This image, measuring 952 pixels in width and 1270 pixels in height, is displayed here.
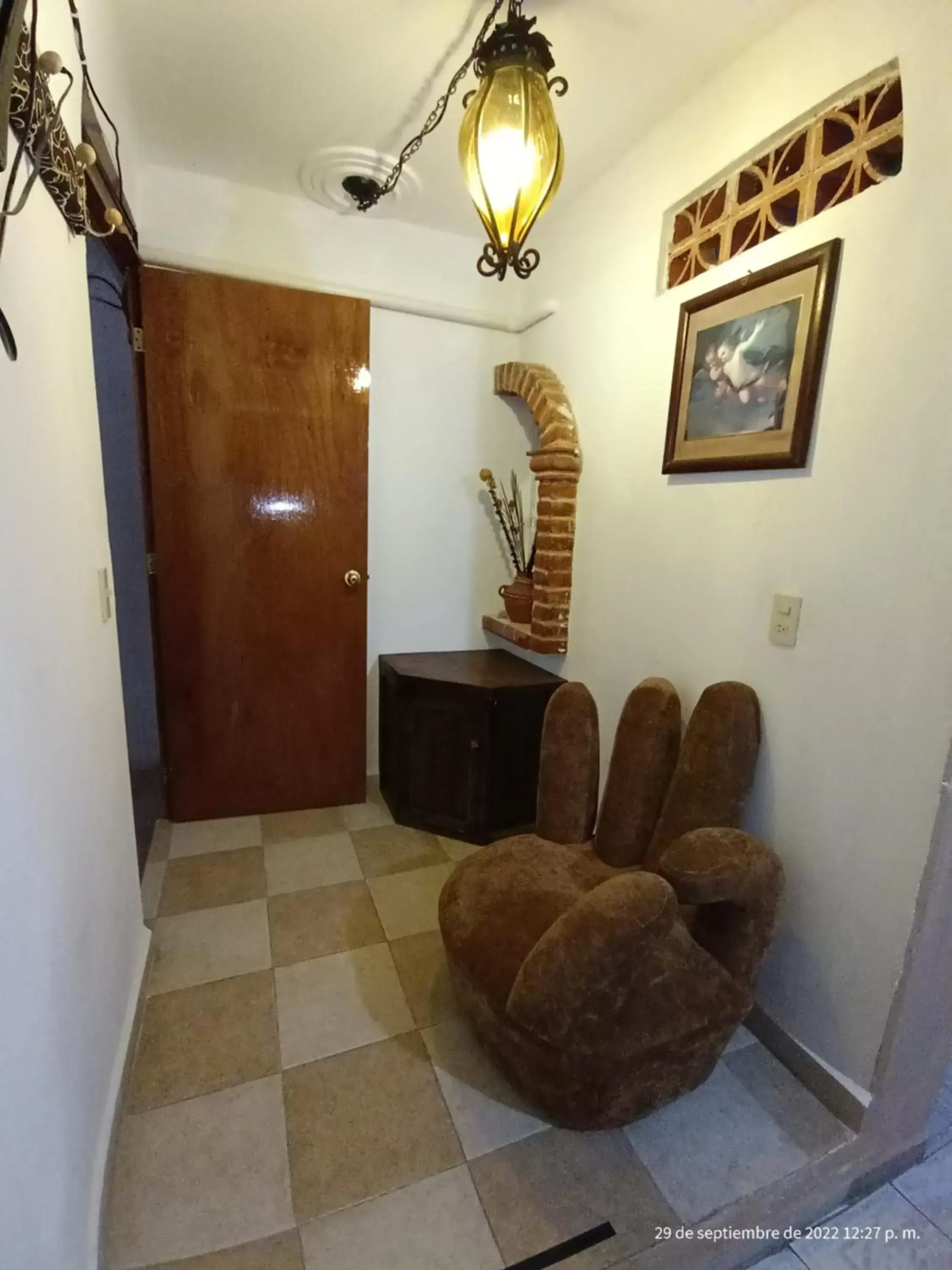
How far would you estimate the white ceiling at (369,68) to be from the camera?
135 centimetres

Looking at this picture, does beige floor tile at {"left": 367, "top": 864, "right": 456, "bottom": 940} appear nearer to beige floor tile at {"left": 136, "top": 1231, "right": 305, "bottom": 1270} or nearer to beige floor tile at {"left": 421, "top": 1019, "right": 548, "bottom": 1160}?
beige floor tile at {"left": 421, "top": 1019, "right": 548, "bottom": 1160}

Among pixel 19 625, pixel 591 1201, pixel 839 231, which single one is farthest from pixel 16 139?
pixel 591 1201

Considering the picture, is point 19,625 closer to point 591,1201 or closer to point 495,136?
point 495,136

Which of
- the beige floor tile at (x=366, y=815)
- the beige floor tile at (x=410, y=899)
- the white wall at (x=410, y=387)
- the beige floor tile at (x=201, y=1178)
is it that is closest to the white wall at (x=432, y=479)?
the white wall at (x=410, y=387)

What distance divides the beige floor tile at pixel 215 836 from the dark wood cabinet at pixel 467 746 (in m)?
0.61

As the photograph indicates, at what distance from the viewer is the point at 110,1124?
1.14 meters

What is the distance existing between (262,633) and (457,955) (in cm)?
151

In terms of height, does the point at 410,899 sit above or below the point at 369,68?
below

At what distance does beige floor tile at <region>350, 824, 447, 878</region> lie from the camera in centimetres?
213

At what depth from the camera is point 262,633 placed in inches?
91.0

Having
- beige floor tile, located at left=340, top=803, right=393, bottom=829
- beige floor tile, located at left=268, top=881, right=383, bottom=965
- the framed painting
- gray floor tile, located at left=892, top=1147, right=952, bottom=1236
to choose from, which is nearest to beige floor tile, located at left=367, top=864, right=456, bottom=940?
beige floor tile, located at left=268, top=881, right=383, bottom=965

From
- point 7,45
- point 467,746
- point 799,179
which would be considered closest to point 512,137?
point 799,179

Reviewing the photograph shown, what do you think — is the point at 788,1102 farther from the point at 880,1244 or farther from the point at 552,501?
the point at 552,501

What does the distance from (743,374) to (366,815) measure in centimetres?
216
